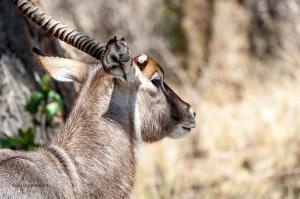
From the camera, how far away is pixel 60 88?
831 centimetres

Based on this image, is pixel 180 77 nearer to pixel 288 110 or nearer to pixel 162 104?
pixel 288 110

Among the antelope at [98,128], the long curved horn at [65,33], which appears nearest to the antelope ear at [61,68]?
the antelope at [98,128]

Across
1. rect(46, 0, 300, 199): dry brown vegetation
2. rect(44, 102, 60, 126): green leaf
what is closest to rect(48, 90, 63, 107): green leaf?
rect(44, 102, 60, 126): green leaf

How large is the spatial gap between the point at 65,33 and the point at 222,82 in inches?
343

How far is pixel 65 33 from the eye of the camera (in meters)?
6.57

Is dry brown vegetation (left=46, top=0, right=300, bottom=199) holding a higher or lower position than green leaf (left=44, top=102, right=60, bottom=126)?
higher

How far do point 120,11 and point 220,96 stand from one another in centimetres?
238

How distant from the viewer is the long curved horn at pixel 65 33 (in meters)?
6.54

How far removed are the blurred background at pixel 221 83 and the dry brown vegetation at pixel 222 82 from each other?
2cm

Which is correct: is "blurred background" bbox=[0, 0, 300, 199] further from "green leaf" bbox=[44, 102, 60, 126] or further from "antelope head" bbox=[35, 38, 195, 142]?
"antelope head" bbox=[35, 38, 195, 142]

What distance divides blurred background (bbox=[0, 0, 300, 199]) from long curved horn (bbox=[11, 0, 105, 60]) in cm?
335

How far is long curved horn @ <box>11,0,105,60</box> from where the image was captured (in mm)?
6539

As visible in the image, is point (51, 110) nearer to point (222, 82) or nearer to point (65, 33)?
point (65, 33)

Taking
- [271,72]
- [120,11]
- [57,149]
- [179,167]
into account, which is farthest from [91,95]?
[120,11]
